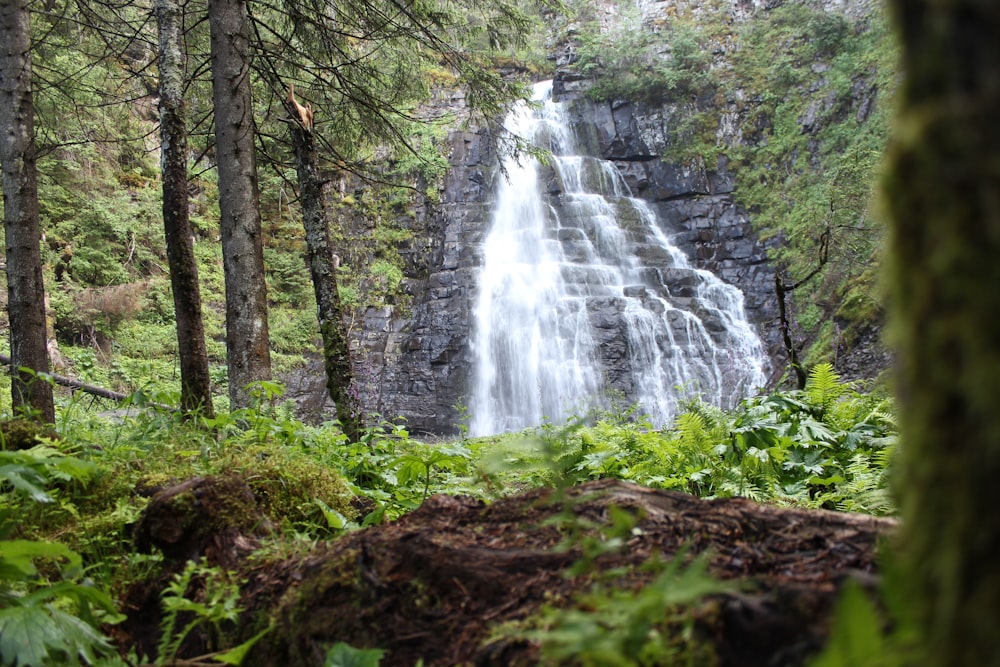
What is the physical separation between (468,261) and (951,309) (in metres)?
19.3

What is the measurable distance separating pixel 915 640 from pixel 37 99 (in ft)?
35.3

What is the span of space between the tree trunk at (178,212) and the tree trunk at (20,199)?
126 centimetres

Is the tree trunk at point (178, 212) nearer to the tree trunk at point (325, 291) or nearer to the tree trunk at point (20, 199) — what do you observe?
the tree trunk at point (325, 291)

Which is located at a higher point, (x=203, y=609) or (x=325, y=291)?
(x=325, y=291)

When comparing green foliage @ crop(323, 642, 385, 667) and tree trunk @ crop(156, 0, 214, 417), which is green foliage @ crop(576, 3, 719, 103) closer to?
tree trunk @ crop(156, 0, 214, 417)

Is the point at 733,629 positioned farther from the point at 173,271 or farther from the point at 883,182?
the point at 173,271

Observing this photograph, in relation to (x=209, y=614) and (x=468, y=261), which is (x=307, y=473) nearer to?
(x=209, y=614)

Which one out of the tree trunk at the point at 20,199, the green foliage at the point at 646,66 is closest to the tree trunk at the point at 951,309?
the tree trunk at the point at 20,199

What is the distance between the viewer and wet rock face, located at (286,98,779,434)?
17219 mm

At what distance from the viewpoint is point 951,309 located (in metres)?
0.49

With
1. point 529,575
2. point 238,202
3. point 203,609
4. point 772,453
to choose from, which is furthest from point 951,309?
point 238,202

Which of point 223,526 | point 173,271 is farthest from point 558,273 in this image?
point 223,526

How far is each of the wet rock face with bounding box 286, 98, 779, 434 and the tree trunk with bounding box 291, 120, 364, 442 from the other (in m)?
8.91

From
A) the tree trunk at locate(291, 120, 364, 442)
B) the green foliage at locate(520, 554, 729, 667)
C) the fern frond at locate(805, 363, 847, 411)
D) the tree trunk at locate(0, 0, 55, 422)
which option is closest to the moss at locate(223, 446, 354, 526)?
the green foliage at locate(520, 554, 729, 667)
